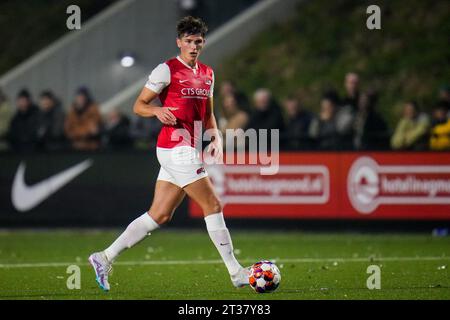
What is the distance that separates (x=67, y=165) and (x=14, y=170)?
913 mm

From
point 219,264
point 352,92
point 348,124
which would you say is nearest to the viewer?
point 219,264

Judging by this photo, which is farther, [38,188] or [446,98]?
[38,188]

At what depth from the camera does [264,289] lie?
35.4 feet

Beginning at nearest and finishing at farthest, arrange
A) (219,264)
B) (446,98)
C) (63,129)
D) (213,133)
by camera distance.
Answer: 1. (213,133)
2. (219,264)
3. (446,98)
4. (63,129)

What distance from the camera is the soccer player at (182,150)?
11.0 metres

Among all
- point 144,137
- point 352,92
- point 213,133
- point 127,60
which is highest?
point 127,60

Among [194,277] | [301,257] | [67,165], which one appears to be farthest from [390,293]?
[67,165]

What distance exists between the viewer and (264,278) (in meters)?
10.8

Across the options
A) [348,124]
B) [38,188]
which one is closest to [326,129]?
[348,124]

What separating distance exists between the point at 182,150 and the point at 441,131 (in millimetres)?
8491

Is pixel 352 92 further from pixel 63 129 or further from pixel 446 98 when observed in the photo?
pixel 63 129

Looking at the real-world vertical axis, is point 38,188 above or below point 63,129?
below

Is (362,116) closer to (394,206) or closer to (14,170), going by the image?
(394,206)

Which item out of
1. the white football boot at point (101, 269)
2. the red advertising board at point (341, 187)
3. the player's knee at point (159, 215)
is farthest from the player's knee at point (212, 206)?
the red advertising board at point (341, 187)
